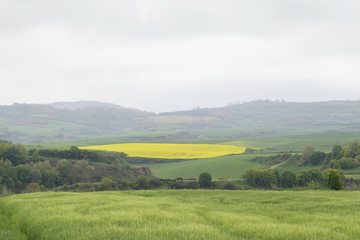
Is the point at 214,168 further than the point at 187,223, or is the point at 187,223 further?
the point at 214,168

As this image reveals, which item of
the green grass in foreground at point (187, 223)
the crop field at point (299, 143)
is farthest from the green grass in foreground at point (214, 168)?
the green grass in foreground at point (187, 223)

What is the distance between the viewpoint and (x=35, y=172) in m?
78.8

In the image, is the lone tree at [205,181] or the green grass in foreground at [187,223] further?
the lone tree at [205,181]

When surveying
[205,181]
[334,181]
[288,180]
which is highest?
[334,181]

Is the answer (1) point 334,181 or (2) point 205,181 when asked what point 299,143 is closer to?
(2) point 205,181

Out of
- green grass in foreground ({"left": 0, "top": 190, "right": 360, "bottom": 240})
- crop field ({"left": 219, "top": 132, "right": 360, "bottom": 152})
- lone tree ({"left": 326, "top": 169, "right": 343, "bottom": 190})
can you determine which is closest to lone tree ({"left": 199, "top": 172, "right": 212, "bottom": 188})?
lone tree ({"left": 326, "top": 169, "right": 343, "bottom": 190})

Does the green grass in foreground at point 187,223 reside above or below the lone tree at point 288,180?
above

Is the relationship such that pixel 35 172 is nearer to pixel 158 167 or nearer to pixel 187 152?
pixel 158 167

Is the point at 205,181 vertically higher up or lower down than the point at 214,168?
higher up

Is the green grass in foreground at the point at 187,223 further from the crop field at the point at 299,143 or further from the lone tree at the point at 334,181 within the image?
the crop field at the point at 299,143

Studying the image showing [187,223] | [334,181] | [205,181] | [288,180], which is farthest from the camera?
[288,180]

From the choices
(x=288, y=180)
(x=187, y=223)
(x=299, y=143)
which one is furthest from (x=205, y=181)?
(x=299, y=143)

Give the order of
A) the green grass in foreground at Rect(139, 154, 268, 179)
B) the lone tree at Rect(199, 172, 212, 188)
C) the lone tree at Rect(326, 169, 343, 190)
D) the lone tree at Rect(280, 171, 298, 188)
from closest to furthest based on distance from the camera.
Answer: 1. the lone tree at Rect(326, 169, 343, 190)
2. the lone tree at Rect(199, 172, 212, 188)
3. the lone tree at Rect(280, 171, 298, 188)
4. the green grass in foreground at Rect(139, 154, 268, 179)

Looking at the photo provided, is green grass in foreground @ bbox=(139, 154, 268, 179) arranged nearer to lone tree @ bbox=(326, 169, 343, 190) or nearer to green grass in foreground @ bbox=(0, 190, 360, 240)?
lone tree @ bbox=(326, 169, 343, 190)
